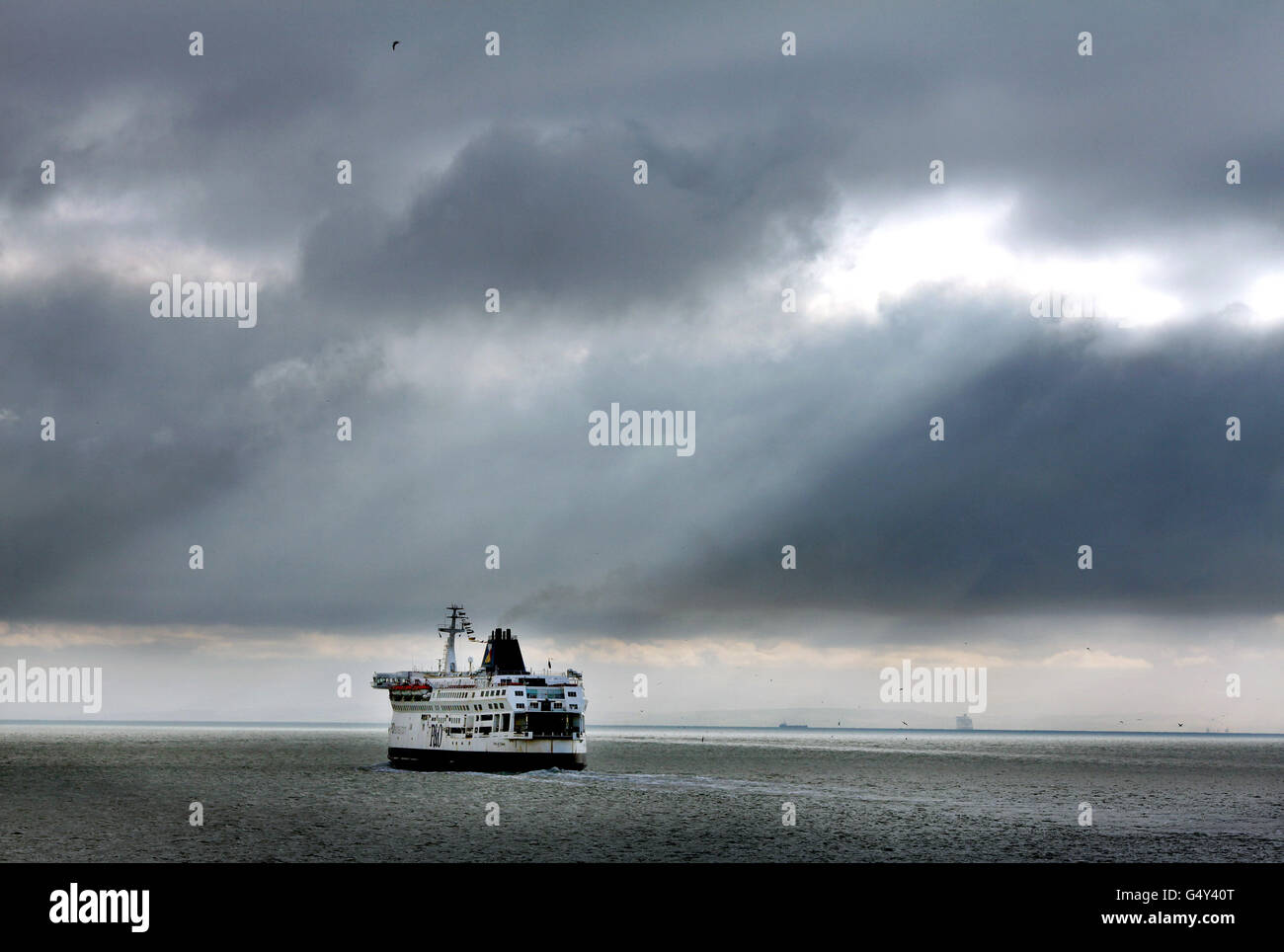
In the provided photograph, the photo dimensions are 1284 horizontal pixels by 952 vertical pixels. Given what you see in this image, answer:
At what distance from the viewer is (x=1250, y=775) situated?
17038 cm

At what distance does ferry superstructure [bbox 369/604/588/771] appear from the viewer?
103 metres

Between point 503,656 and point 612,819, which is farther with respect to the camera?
point 503,656

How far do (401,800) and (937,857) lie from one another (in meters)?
44.3

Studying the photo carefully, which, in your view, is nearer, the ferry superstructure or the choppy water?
the choppy water

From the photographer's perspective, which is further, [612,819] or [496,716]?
[496,716]

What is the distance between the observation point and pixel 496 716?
106m

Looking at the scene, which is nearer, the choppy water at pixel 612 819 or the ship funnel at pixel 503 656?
the choppy water at pixel 612 819

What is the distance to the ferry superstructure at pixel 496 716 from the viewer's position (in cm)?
10338

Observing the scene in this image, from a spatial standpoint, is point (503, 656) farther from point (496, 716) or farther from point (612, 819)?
point (612, 819)

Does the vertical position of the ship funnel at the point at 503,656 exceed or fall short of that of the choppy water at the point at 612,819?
it exceeds it

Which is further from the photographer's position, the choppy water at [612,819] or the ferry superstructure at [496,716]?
the ferry superstructure at [496,716]

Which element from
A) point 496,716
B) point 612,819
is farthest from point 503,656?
point 612,819
